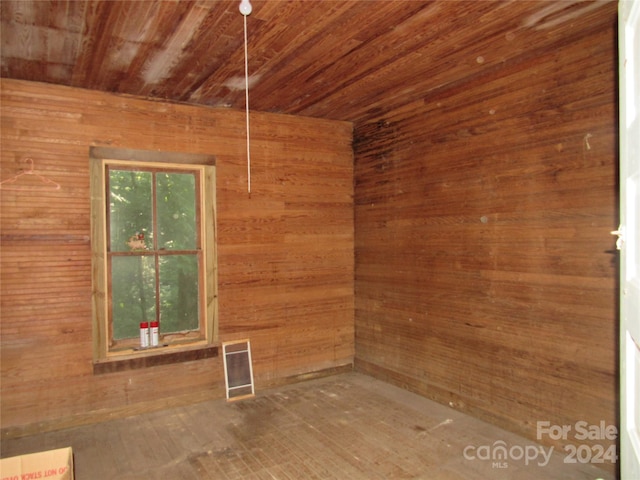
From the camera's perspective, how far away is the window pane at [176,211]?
3.73 m

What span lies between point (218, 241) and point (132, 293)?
0.84 metres

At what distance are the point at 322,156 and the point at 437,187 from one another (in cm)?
132

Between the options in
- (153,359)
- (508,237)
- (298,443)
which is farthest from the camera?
(153,359)

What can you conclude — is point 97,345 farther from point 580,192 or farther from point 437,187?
point 580,192

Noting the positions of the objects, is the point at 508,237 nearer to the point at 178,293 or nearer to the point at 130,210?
the point at 178,293

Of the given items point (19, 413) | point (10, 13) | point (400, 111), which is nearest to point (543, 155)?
point (400, 111)

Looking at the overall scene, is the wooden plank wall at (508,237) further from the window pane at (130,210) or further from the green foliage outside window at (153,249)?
the window pane at (130,210)

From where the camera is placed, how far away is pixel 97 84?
10.8 feet

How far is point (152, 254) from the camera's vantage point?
12.1 ft

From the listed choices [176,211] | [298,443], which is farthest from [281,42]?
[298,443]

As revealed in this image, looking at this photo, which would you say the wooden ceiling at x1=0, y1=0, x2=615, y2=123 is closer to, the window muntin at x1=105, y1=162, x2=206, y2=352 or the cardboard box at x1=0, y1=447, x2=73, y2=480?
the window muntin at x1=105, y1=162, x2=206, y2=352

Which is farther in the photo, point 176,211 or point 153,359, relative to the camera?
point 176,211

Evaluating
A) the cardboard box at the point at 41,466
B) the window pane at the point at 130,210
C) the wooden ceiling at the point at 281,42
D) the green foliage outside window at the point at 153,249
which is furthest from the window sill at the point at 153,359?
the wooden ceiling at the point at 281,42

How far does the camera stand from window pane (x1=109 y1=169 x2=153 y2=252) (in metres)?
3.58
